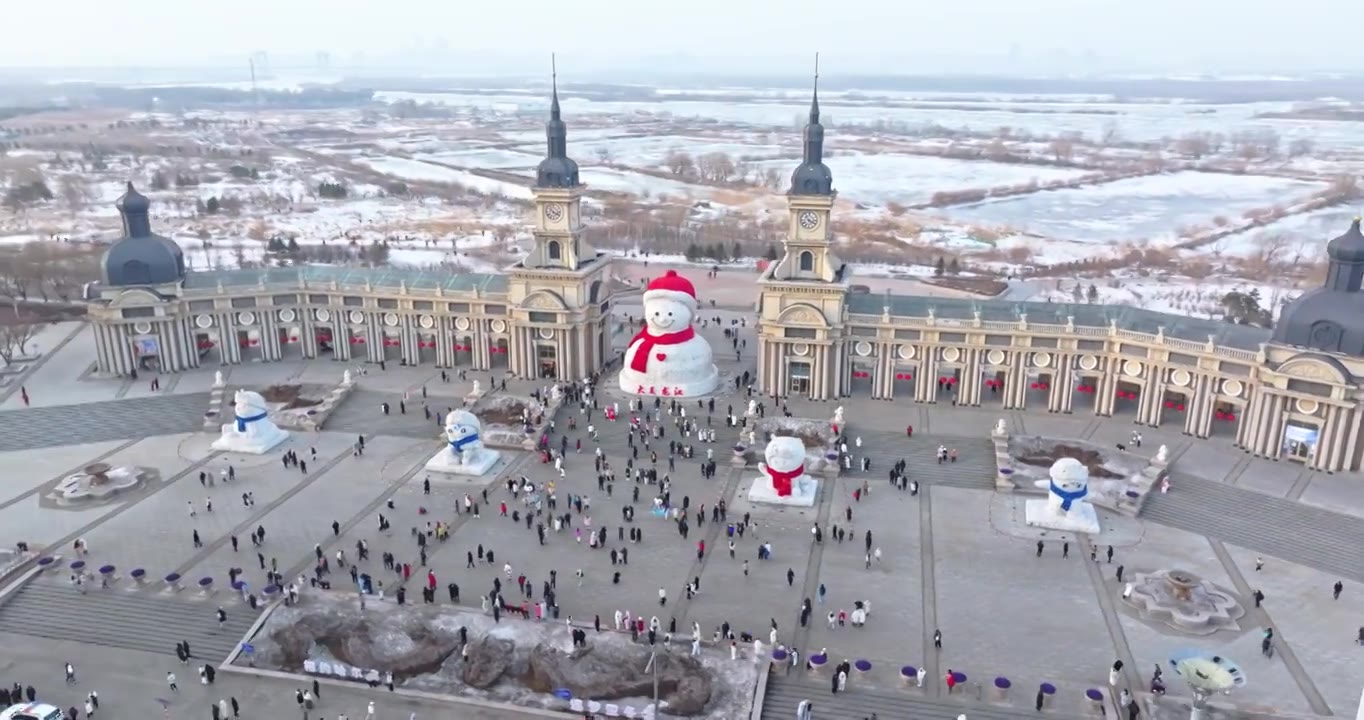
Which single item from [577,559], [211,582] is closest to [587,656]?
[577,559]

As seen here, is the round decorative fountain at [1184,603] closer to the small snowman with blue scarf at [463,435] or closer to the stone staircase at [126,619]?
the small snowman with blue scarf at [463,435]

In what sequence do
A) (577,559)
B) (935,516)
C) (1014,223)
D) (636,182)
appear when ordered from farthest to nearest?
(636,182) < (1014,223) < (935,516) < (577,559)

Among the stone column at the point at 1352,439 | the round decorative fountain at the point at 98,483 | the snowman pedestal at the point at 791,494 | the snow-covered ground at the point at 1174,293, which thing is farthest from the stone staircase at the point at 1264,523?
the round decorative fountain at the point at 98,483

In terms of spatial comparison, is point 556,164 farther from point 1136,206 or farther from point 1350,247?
point 1136,206

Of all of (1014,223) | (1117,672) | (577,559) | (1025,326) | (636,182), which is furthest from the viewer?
(636,182)

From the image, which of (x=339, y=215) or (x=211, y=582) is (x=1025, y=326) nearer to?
(x=211, y=582)

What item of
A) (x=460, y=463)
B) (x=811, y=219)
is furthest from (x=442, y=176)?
(x=460, y=463)
